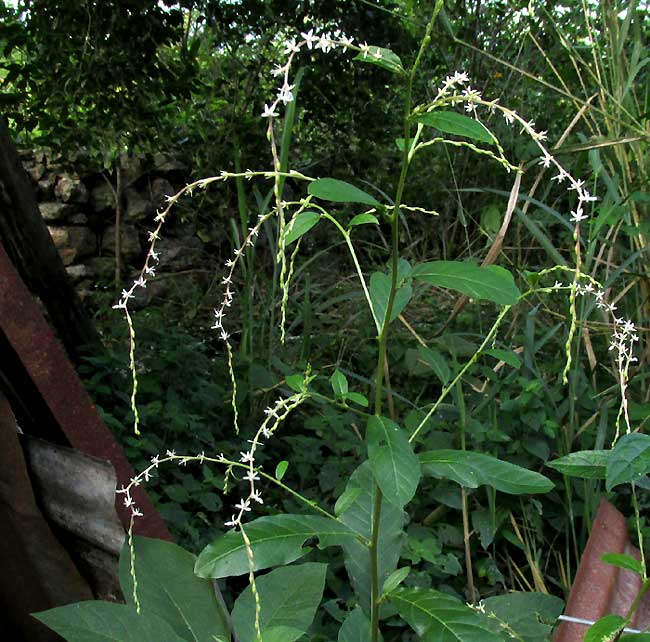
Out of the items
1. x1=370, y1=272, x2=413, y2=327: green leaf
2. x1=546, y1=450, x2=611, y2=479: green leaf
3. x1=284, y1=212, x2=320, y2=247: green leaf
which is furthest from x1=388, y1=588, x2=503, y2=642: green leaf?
x1=284, y1=212, x2=320, y2=247: green leaf

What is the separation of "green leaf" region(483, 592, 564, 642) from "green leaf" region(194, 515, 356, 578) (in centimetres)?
57

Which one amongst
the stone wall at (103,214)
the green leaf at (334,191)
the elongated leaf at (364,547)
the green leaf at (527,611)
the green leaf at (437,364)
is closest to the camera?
the green leaf at (334,191)

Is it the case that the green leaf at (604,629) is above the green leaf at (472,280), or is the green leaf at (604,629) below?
below

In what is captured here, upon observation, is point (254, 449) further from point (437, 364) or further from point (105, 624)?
point (437, 364)

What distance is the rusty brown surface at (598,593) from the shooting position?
1.72 metres

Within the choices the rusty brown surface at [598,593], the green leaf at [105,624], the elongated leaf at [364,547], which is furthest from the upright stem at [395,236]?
the rusty brown surface at [598,593]

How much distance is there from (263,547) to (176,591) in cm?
48

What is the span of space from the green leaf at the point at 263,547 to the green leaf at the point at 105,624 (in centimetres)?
26

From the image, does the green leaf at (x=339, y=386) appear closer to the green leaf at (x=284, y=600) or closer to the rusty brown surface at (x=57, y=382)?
the green leaf at (x=284, y=600)

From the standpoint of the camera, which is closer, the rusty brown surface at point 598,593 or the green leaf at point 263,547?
A: the green leaf at point 263,547

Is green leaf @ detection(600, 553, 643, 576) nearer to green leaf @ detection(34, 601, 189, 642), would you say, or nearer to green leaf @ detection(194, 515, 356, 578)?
green leaf @ detection(194, 515, 356, 578)

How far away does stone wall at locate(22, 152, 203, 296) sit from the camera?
20.0ft

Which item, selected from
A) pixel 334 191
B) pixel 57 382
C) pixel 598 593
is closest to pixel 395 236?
pixel 334 191

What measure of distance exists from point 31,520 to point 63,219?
4846 millimetres
